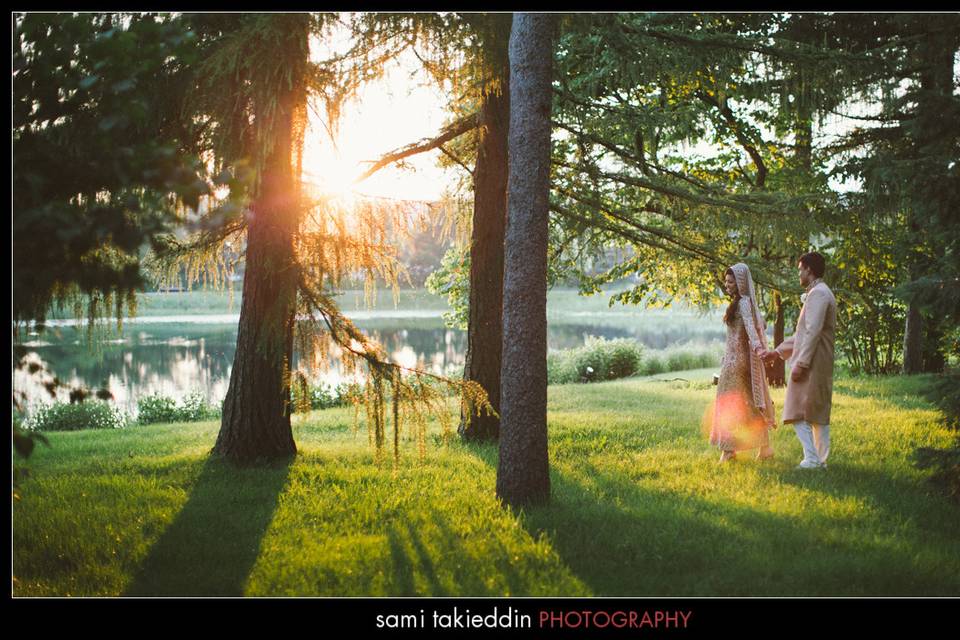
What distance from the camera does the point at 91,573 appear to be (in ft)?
15.5

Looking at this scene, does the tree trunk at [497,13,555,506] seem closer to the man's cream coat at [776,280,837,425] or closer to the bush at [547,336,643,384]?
the man's cream coat at [776,280,837,425]

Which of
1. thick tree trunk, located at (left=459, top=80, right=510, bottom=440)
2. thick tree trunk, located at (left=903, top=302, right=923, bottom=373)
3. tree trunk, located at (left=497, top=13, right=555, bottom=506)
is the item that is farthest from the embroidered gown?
thick tree trunk, located at (left=903, top=302, right=923, bottom=373)

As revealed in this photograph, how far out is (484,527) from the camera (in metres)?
5.24

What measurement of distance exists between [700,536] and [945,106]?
4.15 metres

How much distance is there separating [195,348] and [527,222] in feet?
92.2

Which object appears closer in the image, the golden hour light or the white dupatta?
the golden hour light

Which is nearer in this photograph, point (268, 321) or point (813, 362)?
point (268, 321)

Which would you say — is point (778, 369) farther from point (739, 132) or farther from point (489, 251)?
point (489, 251)

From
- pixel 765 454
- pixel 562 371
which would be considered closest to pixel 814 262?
pixel 765 454

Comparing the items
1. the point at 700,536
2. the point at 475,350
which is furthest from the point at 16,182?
the point at 475,350

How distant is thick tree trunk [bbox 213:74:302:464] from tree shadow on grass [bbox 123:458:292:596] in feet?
1.67

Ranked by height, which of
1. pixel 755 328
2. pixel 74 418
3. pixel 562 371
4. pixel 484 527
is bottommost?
pixel 74 418

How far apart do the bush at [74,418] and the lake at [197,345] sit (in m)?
0.47

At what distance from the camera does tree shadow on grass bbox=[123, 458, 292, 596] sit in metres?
4.51
